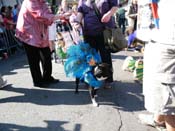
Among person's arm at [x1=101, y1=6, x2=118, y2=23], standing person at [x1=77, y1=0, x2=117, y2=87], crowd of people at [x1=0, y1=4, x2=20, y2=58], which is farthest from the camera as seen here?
A: crowd of people at [x1=0, y1=4, x2=20, y2=58]

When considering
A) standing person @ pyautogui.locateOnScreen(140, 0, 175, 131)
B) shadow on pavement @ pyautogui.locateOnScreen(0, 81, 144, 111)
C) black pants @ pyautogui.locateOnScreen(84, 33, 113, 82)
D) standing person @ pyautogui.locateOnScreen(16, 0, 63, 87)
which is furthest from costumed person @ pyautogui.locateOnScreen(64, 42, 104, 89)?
standing person @ pyautogui.locateOnScreen(140, 0, 175, 131)

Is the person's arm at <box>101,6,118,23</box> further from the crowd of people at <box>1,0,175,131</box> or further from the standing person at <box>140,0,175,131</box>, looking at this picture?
the standing person at <box>140,0,175,131</box>

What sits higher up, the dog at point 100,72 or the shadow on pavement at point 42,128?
the dog at point 100,72

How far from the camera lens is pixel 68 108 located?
536 centimetres

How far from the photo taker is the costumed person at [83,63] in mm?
5386

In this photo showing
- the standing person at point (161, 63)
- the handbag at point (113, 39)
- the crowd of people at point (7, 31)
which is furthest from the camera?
the crowd of people at point (7, 31)

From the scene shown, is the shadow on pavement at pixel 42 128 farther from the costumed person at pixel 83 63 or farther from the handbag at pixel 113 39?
the handbag at pixel 113 39

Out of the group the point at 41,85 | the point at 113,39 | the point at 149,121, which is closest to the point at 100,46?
the point at 113,39

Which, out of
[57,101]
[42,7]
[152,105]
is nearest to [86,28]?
[42,7]

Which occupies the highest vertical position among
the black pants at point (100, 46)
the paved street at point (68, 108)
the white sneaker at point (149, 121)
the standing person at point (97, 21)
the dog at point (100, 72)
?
the standing person at point (97, 21)

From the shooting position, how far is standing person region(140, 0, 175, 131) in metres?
3.18

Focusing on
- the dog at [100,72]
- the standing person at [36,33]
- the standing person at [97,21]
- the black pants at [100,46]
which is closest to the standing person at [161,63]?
the dog at [100,72]

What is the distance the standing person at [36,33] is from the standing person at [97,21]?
473mm

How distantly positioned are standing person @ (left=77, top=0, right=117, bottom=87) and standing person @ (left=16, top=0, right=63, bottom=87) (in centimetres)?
47
